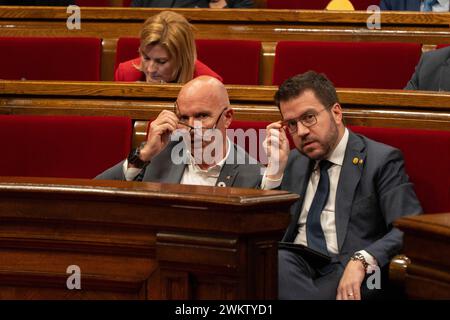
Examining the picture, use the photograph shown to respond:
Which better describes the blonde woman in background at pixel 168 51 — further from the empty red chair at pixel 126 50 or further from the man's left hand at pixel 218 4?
the man's left hand at pixel 218 4

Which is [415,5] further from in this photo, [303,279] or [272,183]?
[303,279]

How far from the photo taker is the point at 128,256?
74 cm

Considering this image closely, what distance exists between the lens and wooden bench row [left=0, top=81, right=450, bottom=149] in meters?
1.07

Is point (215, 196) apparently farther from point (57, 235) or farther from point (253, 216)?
point (57, 235)

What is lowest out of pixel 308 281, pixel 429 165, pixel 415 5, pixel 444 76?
pixel 308 281

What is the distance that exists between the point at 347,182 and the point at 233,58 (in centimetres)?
58

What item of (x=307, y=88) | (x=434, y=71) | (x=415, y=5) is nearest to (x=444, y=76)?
(x=434, y=71)

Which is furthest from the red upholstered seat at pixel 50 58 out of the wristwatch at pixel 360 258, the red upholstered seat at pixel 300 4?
the wristwatch at pixel 360 258

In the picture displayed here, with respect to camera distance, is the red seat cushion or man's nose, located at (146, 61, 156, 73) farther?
man's nose, located at (146, 61, 156, 73)

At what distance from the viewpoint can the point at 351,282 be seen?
888 mm

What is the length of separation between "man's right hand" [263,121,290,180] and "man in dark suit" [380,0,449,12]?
841 millimetres

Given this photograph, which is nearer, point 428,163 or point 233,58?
point 428,163

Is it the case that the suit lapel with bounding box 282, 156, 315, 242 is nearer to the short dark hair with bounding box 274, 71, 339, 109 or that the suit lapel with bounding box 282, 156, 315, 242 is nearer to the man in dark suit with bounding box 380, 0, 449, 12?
the short dark hair with bounding box 274, 71, 339, 109

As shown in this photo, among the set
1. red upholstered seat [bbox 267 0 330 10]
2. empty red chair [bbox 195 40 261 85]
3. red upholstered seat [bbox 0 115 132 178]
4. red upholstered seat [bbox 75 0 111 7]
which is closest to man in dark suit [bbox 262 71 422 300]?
red upholstered seat [bbox 0 115 132 178]
